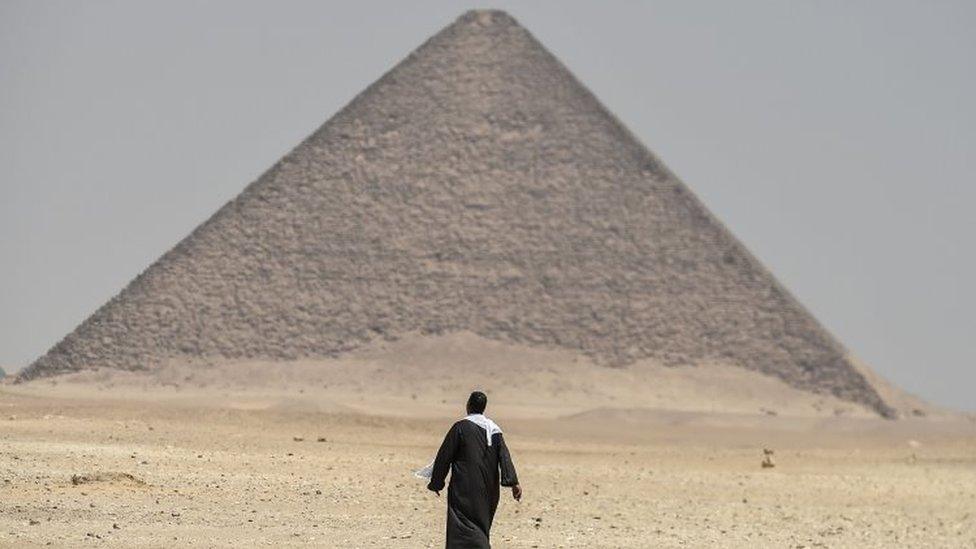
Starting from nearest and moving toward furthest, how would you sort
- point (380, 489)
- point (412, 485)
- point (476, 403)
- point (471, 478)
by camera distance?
point (471, 478) → point (476, 403) → point (380, 489) → point (412, 485)

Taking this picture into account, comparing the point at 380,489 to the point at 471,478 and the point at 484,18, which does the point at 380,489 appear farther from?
the point at 484,18

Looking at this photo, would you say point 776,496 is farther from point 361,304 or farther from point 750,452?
point 361,304

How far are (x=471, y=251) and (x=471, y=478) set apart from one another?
238ft

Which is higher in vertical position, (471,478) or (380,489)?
(380,489)

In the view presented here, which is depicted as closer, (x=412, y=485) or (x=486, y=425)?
(x=486, y=425)

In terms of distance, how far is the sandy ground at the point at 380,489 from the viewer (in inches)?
734

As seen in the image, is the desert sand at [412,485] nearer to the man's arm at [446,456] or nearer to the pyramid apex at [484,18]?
the man's arm at [446,456]

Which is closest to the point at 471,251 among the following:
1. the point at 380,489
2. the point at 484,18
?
the point at 484,18

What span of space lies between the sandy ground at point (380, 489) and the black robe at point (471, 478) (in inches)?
111

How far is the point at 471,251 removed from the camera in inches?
3438

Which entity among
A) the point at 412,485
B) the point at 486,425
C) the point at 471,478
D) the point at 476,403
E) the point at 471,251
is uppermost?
the point at 471,251

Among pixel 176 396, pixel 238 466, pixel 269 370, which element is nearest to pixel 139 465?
pixel 238 466

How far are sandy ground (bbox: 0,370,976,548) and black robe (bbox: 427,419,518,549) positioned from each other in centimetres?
283

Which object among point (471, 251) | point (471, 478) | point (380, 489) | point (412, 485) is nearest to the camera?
point (471, 478)
